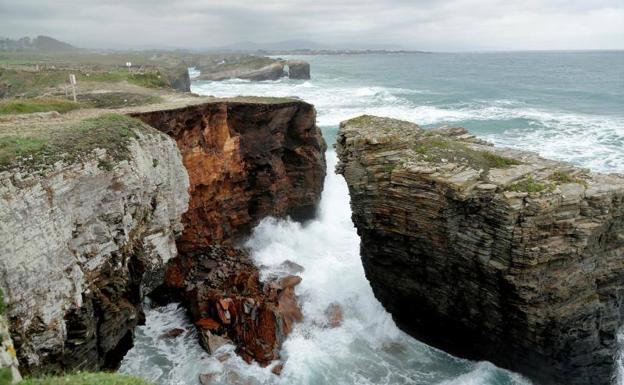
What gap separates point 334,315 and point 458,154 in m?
7.80

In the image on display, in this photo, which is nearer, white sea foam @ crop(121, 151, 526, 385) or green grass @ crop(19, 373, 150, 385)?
green grass @ crop(19, 373, 150, 385)

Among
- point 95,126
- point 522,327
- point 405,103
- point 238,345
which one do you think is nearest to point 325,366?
point 238,345

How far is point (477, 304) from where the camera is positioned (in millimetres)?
15516

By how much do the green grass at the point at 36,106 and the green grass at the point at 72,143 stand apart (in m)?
5.72

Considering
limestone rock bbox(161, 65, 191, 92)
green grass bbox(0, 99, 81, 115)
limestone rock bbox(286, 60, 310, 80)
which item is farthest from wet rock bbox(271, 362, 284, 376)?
limestone rock bbox(286, 60, 310, 80)

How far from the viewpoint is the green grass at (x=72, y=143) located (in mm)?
12078

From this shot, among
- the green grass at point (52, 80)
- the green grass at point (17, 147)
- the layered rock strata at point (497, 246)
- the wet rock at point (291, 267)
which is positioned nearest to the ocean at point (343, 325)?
the wet rock at point (291, 267)

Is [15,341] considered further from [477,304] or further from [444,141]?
[444,141]

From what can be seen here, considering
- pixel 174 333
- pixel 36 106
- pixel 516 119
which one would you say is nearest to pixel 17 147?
pixel 174 333

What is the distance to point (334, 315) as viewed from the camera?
18.8 meters

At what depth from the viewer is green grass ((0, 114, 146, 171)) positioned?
12.1 metres

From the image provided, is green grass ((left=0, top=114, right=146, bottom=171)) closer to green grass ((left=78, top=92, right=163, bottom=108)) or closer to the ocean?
green grass ((left=78, top=92, right=163, bottom=108))

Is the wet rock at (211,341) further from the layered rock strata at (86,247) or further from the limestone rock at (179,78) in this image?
the limestone rock at (179,78)

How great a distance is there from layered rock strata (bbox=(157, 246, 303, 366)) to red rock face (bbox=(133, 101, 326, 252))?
4.07 feet
